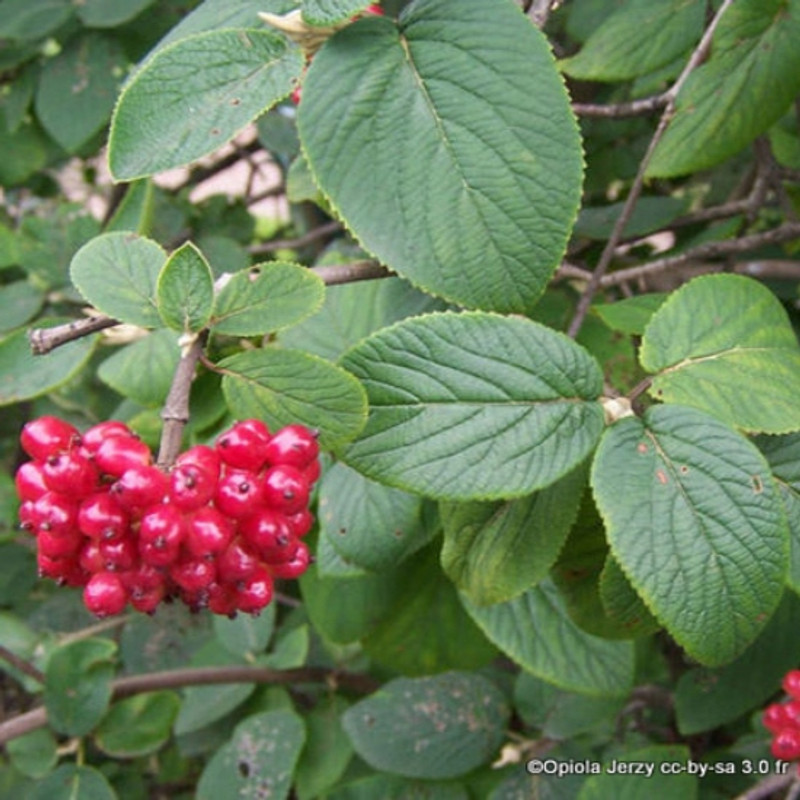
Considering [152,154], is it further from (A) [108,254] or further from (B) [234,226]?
(B) [234,226]

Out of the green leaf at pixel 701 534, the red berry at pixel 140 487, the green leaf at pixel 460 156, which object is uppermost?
the green leaf at pixel 460 156

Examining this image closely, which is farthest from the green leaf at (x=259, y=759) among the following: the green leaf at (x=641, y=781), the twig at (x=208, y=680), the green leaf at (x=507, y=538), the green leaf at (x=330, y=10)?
the green leaf at (x=330, y=10)

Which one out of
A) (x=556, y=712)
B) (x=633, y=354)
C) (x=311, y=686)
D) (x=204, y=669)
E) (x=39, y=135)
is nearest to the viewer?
(x=633, y=354)

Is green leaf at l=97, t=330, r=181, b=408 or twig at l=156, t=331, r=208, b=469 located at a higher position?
twig at l=156, t=331, r=208, b=469

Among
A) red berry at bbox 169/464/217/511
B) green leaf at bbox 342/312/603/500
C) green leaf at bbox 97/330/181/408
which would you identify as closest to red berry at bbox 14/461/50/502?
red berry at bbox 169/464/217/511

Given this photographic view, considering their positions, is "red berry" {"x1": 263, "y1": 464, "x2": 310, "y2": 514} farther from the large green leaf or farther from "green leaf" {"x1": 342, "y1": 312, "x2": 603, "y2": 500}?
the large green leaf

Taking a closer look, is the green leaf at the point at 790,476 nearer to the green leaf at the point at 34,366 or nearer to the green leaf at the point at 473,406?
the green leaf at the point at 473,406

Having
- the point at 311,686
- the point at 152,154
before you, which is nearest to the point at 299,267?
the point at 152,154
